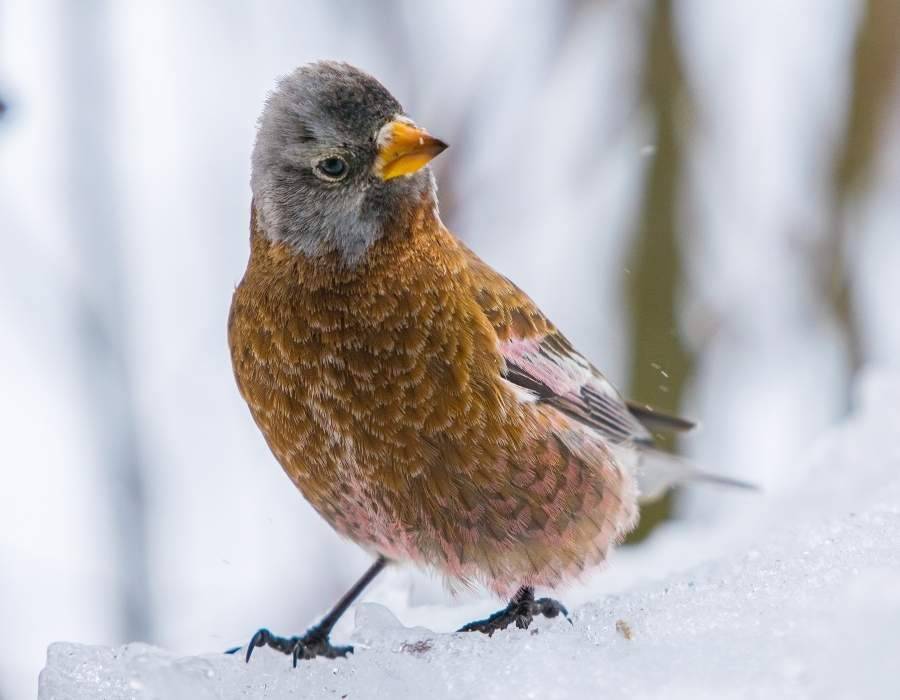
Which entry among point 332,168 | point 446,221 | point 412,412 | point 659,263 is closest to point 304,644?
point 412,412

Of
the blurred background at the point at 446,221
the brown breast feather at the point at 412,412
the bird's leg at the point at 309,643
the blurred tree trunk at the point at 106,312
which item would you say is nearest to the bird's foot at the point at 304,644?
the bird's leg at the point at 309,643

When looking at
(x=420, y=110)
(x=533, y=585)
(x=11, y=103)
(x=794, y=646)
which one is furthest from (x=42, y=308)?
(x=794, y=646)

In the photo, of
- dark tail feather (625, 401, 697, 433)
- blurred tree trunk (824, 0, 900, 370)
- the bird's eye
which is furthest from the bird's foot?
blurred tree trunk (824, 0, 900, 370)

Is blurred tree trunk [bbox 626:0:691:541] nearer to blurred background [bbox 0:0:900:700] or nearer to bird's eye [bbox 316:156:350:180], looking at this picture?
blurred background [bbox 0:0:900:700]

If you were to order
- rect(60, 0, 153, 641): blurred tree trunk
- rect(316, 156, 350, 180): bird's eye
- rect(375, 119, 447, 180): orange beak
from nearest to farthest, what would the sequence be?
rect(375, 119, 447, 180): orange beak
rect(316, 156, 350, 180): bird's eye
rect(60, 0, 153, 641): blurred tree trunk

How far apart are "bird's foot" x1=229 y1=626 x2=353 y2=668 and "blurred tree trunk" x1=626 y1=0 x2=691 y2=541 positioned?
7.45ft

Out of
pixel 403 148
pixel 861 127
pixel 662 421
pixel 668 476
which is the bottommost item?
pixel 668 476

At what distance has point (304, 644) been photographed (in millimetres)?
3178

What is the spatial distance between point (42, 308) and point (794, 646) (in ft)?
17.1

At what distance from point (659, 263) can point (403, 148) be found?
2479 millimetres

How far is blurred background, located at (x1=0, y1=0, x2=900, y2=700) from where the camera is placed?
17.3 ft

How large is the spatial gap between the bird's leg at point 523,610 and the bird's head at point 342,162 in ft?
3.59

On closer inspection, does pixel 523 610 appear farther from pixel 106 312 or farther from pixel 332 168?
pixel 106 312

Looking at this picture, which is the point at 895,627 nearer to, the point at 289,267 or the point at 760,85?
the point at 289,267
